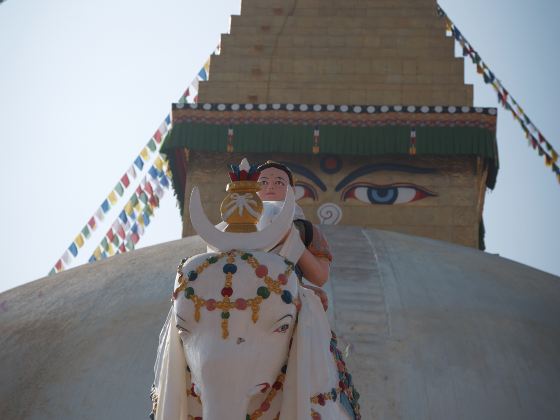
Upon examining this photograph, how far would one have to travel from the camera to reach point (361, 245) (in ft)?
33.1

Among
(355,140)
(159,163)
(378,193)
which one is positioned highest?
(355,140)

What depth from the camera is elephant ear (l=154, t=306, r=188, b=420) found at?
4.15m

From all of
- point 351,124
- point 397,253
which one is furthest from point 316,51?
point 397,253

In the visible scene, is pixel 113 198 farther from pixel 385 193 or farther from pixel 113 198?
pixel 385 193

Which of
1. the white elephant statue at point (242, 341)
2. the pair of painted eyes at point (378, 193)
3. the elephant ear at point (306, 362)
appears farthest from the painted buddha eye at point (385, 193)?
the white elephant statue at point (242, 341)

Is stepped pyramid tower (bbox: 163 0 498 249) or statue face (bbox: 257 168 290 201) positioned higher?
stepped pyramid tower (bbox: 163 0 498 249)

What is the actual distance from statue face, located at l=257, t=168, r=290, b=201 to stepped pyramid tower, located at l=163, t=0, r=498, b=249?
8201 millimetres

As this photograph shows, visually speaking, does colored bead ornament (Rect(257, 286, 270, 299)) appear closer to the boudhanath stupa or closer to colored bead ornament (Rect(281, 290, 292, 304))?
colored bead ornament (Rect(281, 290, 292, 304))

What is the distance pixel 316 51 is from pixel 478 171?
2798mm

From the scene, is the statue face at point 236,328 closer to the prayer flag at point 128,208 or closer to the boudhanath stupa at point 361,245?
the boudhanath stupa at point 361,245

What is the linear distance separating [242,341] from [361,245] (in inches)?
239

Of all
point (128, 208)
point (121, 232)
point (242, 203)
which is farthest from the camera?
point (128, 208)

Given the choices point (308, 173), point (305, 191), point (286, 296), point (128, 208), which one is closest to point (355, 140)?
point (308, 173)

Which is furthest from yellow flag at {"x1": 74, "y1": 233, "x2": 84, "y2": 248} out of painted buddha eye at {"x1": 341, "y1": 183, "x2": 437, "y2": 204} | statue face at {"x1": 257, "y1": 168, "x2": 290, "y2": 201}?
statue face at {"x1": 257, "y1": 168, "x2": 290, "y2": 201}
